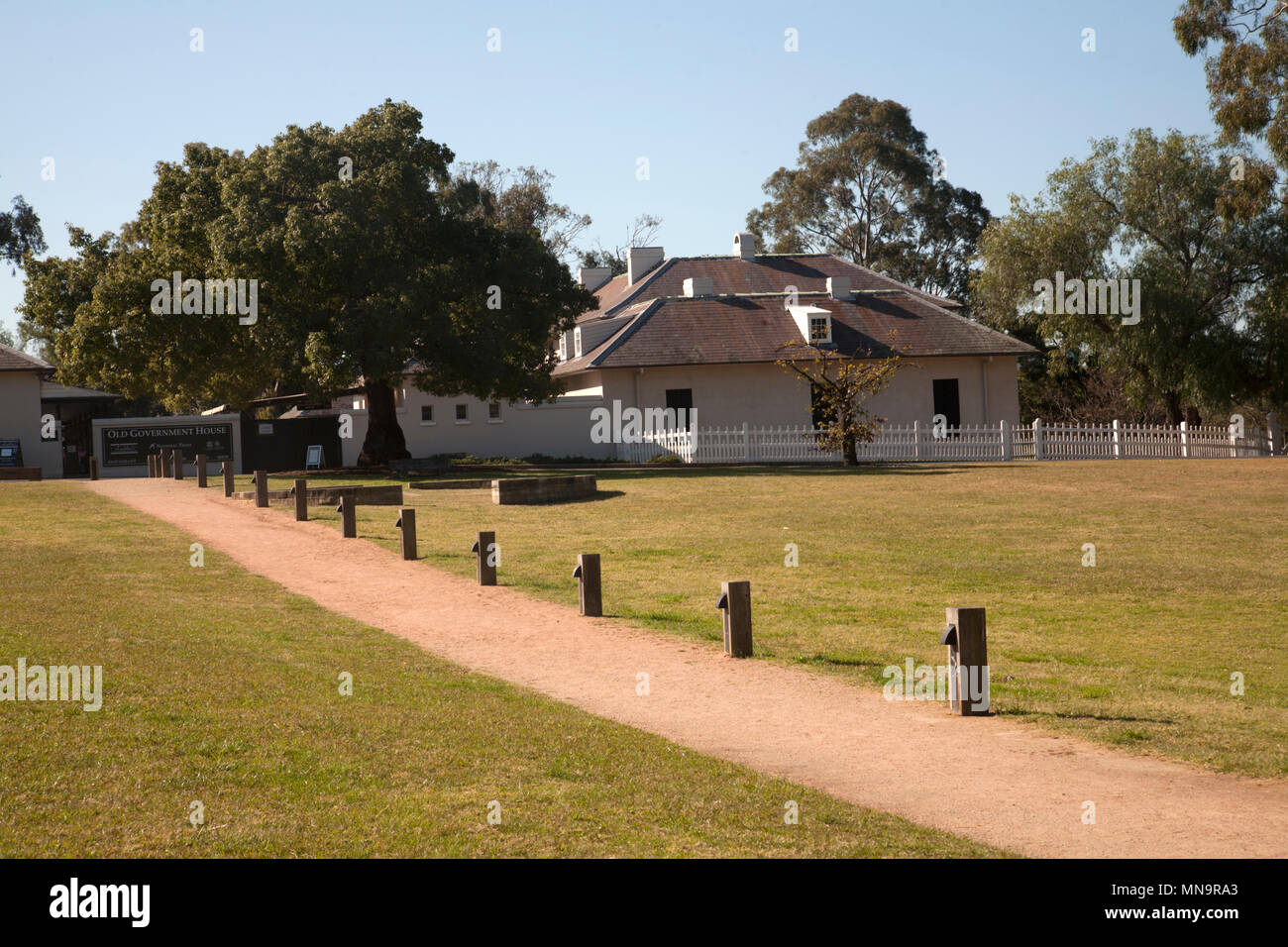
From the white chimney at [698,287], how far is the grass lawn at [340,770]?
3686cm

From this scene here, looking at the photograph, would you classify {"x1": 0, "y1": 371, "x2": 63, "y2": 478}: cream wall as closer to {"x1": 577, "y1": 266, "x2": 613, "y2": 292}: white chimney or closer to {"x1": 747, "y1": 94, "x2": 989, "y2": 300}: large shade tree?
{"x1": 577, "y1": 266, "x2": 613, "y2": 292}: white chimney

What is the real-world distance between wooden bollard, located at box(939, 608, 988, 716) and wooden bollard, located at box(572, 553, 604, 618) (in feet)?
16.9

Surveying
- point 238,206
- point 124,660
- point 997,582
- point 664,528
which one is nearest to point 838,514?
point 664,528

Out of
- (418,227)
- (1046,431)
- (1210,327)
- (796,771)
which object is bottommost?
(796,771)

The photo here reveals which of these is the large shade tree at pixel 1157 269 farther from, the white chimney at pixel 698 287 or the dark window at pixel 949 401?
the white chimney at pixel 698 287

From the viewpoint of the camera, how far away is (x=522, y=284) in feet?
122

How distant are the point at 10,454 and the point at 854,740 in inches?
1570

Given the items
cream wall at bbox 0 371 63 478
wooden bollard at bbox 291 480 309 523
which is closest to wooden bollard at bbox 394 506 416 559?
wooden bollard at bbox 291 480 309 523

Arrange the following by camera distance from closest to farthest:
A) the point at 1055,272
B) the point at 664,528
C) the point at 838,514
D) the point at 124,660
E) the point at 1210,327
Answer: the point at 124,660 → the point at 664,528 → the point at 838,514 → the point at 1210,327 → the point at 1055,272

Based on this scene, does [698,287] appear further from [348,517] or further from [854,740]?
[854,740]

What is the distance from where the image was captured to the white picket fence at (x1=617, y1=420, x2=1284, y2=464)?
38188 mm

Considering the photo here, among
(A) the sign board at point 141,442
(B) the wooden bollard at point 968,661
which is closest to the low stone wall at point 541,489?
(B) the wooden bollard at point 968,661

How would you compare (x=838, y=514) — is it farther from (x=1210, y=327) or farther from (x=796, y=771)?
(x=1210, y=327)

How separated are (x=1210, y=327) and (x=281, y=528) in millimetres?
34835
